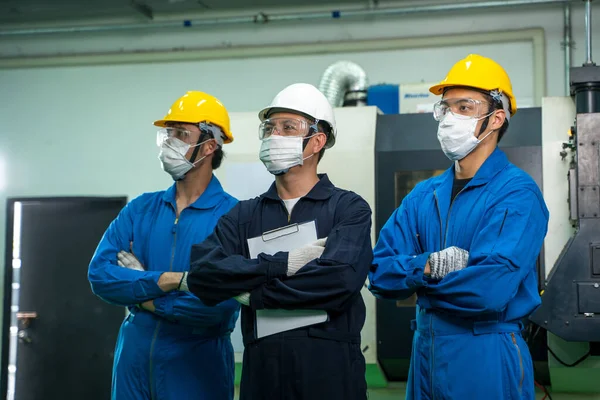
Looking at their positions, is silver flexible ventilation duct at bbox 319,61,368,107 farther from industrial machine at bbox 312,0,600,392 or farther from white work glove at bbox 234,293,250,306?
white work glove at bbox 234,293,250,306

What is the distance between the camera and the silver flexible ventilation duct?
416 cm

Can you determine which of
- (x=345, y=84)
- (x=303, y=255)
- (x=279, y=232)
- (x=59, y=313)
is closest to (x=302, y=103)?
(x=279, y=232)

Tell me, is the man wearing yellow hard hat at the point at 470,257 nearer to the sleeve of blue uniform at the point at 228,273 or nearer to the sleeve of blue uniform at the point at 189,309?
the sleeve of blue uniform at the point at 228,273

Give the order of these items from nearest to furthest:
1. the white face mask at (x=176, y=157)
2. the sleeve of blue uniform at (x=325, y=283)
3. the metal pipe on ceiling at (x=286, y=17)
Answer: the sleeve of blue uniform at (x=325, y=283)
the white face mask at (x=176, y=157)
the metal pipe on ceiling at (x=286, y=17)

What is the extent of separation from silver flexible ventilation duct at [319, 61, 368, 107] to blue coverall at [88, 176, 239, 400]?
5.62ft

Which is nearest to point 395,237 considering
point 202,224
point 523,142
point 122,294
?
point 202,224

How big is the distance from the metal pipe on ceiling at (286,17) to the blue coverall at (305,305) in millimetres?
2967

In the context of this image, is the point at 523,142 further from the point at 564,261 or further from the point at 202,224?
the point at 202,224

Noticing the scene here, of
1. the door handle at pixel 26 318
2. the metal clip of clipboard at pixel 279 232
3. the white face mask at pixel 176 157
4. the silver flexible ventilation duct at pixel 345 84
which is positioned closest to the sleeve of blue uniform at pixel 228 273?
the metal clip of clipboard at pixel 279 232

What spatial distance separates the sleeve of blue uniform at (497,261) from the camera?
6.44 ft

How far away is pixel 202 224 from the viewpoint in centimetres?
257

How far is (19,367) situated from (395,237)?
3719 millimetres

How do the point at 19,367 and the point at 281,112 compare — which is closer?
the point at 281,112

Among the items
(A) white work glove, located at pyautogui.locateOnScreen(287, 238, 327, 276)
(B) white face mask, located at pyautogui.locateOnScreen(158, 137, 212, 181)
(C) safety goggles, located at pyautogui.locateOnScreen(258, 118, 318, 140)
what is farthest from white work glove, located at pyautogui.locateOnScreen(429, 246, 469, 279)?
(B) white face mask, located at pyautogui.locateOnScreen(158, 137, 212, 181)
